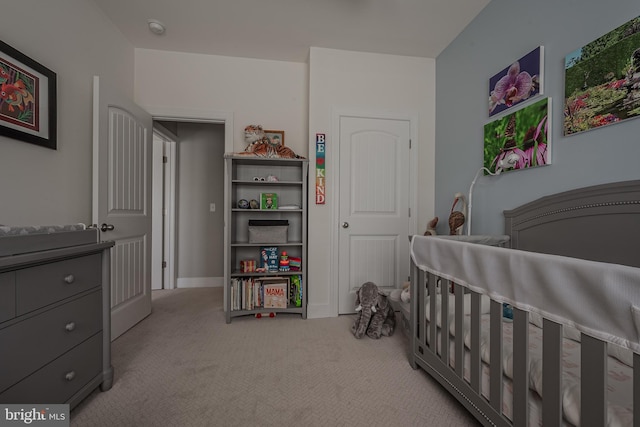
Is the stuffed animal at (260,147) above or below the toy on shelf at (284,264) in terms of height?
above

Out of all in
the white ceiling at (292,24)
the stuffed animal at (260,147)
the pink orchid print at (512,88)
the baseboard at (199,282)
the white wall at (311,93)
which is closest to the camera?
the pink orchid print at (512,88)

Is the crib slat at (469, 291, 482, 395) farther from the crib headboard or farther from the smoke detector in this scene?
the smoke detector

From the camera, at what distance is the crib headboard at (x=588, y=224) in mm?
1154

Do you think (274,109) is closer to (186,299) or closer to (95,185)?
(95,185)

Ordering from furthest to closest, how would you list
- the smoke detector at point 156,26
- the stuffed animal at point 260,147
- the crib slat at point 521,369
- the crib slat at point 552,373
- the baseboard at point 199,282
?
the baseboard at point 199,282, the stuffed animal at point 260,147, the smoke detector at point 156,26, the crib slat at point 521,369, the crib slat at point 552,373

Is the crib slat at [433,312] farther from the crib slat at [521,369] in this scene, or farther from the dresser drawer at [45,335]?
the dresser drawer at [45,335]

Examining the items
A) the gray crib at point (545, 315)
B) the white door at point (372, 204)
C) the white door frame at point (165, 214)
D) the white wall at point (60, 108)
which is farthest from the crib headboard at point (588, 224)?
the white door frame at point (165, 214)

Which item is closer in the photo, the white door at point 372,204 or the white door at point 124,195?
the white door at point 124,195

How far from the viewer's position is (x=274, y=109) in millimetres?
2697

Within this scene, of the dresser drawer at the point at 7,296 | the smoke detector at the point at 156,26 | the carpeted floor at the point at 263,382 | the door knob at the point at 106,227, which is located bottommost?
the carpeted floor at the point at 263,382

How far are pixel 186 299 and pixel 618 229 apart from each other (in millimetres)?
3449

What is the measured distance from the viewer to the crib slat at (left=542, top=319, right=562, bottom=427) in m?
0.76

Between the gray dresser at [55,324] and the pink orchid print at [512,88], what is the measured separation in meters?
2.57

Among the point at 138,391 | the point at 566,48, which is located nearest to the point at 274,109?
the point at 566,48
